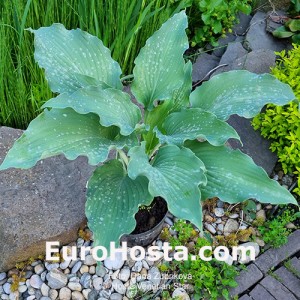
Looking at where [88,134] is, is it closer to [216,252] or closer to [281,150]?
[216,252]

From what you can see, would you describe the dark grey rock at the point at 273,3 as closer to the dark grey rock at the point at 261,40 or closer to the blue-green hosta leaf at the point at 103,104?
the dark grey rock at the point at 261,40

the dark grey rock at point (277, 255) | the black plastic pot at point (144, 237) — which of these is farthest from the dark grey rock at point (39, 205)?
the dark grey rock at point (277, 255)

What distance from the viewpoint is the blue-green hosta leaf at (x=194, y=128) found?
1.43m

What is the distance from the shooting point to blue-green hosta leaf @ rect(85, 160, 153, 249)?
142 centimetres

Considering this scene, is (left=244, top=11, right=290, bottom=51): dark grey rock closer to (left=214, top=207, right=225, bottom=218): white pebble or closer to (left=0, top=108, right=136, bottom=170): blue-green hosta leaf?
(left=214, top=207, right=225, bottom=218): white pebble

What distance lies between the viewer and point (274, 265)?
1.93m

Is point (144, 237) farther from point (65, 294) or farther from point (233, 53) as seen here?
point (233, 53)

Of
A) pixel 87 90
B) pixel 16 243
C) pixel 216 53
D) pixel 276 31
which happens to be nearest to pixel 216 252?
pixel 16 243

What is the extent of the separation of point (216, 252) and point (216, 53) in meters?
1.13

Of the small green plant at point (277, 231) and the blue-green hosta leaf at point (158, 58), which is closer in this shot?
the blue-green hosta leaf at point (158, 58)

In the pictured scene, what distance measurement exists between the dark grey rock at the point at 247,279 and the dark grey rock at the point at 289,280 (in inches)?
3.0

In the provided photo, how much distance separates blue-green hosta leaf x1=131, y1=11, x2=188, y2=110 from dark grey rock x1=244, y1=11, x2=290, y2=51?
3.47ft

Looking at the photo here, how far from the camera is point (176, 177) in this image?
4.54ft

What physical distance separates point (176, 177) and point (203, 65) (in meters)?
1.23
